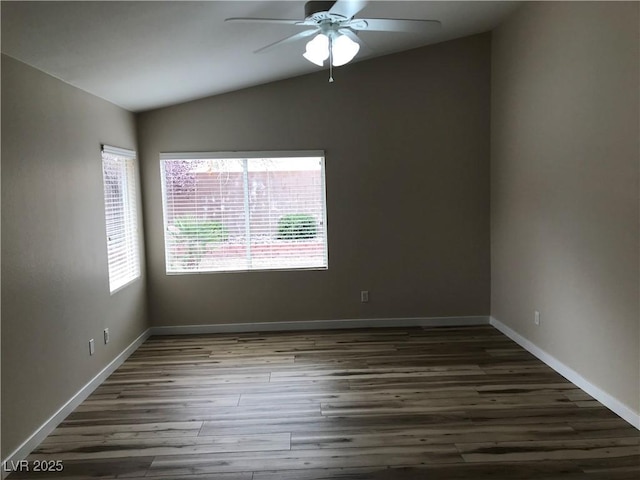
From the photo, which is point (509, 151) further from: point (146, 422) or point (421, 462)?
→ point (146, 422)

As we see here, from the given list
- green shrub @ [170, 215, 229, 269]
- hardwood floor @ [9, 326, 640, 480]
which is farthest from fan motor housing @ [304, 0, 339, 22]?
green shrub @ [170, 215, 229, 269]

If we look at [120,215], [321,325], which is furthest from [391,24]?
[321,325]

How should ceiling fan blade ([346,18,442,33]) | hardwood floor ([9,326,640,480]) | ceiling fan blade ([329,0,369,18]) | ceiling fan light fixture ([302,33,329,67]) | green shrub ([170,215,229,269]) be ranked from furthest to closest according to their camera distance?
1. green shrub ([170,215,229,269])
2. ceiling fan light fixture ([302,33,329,67])
3. ceiling fan blade ([346,18,442,33])
4. hardwood floor ([9,326,640,480])
5. ceiling fan blade ([329,0,369,18])

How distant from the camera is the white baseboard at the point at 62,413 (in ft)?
9.08

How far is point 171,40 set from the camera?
320 cm

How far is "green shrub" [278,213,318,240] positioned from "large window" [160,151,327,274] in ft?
0.04

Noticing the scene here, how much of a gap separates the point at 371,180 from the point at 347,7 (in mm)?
2701

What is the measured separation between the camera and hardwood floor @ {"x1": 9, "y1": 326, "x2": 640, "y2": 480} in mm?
2688

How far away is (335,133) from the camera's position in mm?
5152

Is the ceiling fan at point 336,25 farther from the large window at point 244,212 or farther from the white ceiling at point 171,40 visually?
the large window at point 244,212

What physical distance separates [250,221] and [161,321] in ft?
4.77

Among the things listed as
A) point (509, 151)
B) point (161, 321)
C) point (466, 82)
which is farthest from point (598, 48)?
point (161, 321)

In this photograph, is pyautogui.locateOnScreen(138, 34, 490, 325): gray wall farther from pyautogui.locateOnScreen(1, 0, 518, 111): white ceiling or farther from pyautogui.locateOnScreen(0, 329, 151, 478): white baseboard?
pyautogui.locateOnScreen(0, 329, 151, 478): white baseboard

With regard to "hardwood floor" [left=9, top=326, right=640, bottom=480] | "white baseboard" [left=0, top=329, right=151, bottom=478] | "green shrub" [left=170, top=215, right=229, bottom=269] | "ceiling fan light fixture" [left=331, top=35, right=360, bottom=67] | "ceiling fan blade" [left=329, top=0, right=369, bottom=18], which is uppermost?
"ceiling fan blade" [left=329, top=0, right=369, bottom=18]
